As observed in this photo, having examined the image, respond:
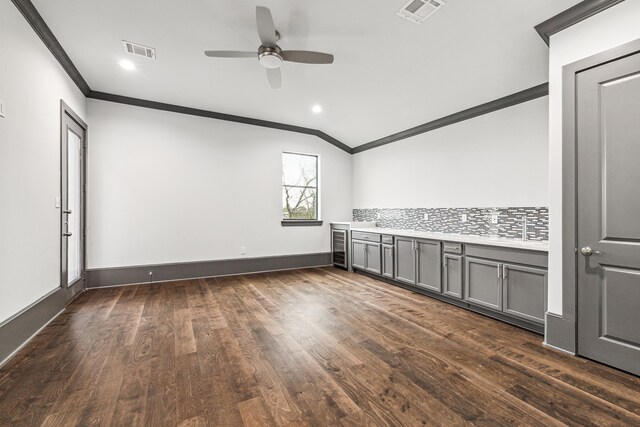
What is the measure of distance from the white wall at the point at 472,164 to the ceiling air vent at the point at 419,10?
1.81 metres

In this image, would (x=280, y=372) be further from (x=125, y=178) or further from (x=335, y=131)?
(x=335, y=131)

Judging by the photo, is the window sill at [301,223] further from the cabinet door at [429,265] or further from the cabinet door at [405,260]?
the cabinet door at [429,265]

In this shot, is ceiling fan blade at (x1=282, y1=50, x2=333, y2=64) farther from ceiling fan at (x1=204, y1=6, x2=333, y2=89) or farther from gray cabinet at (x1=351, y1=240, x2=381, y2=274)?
gray cabinet at (x1=351, y1=240, x2=381, y2=274)

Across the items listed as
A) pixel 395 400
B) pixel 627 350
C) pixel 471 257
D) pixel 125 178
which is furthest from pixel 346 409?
pixel 125 178

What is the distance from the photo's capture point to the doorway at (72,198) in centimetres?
341

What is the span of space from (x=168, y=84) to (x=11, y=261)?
9.41 ft

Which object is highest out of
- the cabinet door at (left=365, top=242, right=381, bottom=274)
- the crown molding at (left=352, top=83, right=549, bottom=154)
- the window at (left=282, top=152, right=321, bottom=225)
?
the crown molding at (left=352, top=83, right=549, bottom=154)

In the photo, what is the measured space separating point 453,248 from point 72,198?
4.97 m

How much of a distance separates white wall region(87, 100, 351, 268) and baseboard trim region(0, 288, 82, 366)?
1303 mm

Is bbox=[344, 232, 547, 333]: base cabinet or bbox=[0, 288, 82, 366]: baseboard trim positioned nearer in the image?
bbox=[0, 288, 82, 366]: baseboard trim

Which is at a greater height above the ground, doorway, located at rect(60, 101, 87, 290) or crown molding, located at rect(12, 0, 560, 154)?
crown molding, located at rect(12, 0, 560, 154)

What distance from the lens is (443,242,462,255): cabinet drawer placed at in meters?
3.56

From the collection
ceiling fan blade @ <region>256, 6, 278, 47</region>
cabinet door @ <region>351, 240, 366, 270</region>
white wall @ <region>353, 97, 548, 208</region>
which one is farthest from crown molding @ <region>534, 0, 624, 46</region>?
cabinet door @ <region>351, 240, 366, 270</region>

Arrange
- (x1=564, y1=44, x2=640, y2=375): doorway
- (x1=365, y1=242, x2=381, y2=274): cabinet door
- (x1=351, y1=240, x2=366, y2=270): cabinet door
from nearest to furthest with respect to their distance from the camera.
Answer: (x1=564, y1=44, x2=640, y2=375): doorway
(x1=365, y1=242, x2=381, y2=274): cabinet door
(x1=351, y1=240, x2=366, y2=270): cabinet door
